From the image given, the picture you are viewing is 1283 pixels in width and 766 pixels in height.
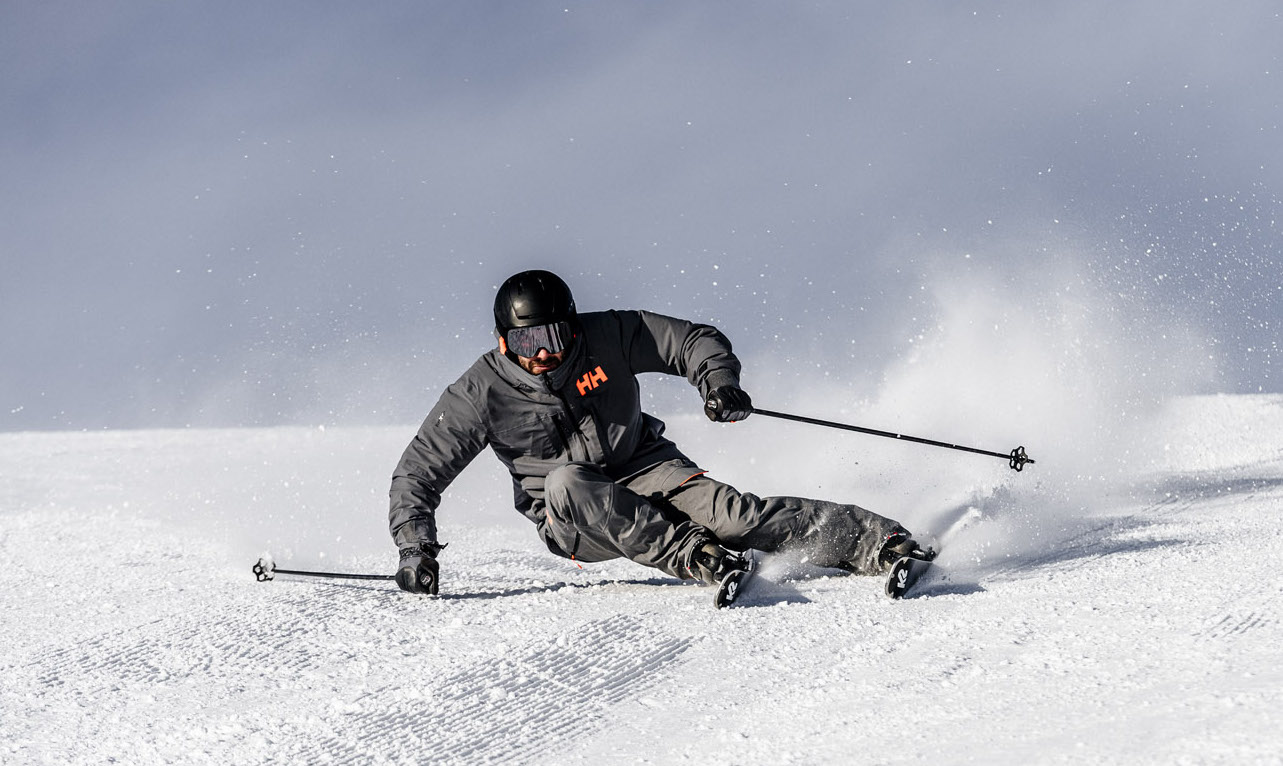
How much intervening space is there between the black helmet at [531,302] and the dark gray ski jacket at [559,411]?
6.5 inches

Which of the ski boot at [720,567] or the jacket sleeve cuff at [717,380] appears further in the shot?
the jacket sleeve cuff at [717,380]

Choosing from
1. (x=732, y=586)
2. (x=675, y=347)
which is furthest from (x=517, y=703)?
(x=675, y=347)

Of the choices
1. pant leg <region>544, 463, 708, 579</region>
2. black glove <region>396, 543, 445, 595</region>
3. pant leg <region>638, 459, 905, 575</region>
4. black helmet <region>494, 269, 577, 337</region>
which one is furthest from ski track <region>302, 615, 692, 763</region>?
black helmet <region>494, 269, 577, 337</region>

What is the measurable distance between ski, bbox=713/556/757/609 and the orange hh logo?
1032 millimetres

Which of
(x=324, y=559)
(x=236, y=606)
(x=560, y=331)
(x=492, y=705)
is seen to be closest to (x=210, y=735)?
(x=492, y=705)

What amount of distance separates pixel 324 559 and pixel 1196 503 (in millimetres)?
5372

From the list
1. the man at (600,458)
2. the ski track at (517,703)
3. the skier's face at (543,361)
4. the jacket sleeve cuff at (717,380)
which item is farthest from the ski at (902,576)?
the skier's face at (543,361)

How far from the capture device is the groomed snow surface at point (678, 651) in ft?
8.11

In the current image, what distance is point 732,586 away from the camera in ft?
12.5

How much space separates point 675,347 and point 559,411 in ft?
2.03

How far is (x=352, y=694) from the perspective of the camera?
3.16 m

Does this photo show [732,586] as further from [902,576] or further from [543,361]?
[543,361]

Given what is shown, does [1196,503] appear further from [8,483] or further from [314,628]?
[8,483]

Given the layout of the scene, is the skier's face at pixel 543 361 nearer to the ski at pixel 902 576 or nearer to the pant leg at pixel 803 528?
the pant leg at pixel 803 528
